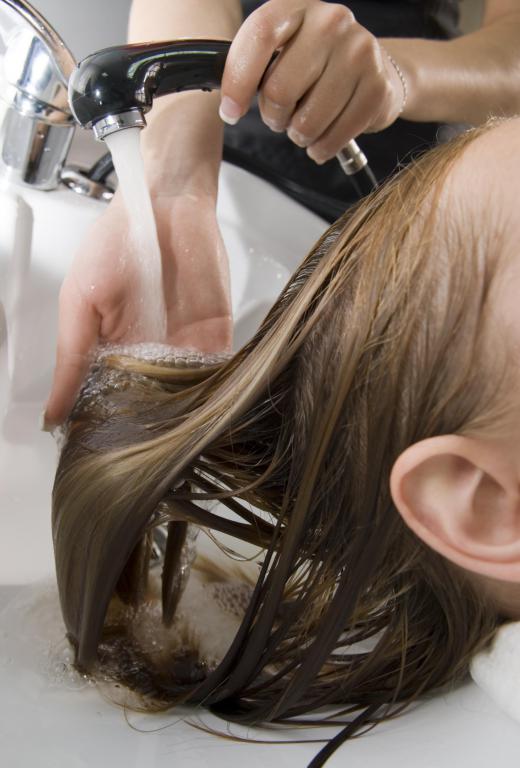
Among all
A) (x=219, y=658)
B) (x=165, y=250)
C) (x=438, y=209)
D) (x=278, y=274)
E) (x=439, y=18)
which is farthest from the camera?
(x=439, y=18)

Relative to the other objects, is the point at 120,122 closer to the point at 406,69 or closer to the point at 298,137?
the point at 298,137

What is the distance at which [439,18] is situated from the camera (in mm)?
1046

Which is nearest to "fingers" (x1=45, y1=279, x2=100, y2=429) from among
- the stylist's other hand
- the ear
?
the stylist's other hand

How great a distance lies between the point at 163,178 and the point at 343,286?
34 centimetres

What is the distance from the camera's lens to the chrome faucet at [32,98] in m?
0.68

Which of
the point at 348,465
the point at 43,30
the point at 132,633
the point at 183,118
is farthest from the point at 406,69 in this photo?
the point at 132,633

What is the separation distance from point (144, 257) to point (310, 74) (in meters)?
0.21

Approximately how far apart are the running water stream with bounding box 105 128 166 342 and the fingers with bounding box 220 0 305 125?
89 millimetres

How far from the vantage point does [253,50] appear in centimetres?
58

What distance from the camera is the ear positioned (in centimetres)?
47

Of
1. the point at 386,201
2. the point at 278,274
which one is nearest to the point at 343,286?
the point at 386,201

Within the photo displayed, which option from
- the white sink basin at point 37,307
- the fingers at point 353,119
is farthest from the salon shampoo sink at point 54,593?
the fingers at point 353,119

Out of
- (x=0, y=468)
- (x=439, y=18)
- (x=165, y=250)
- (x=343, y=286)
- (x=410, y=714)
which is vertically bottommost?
(x=0, y=468)

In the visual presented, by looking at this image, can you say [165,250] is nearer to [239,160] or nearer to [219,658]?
[239,160]
